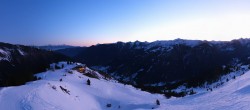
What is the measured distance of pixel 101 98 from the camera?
2904 inches

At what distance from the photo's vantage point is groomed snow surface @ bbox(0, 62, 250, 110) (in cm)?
3556

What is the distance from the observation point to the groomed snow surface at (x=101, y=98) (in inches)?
1400

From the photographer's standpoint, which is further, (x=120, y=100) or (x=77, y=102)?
(x=120, y=100)

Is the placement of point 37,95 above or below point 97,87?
above

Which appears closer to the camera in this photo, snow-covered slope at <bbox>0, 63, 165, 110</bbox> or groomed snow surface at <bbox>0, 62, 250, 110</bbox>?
groomed snow surface at <bbox>0, 62, 250, 110</bbox>

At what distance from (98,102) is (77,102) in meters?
12.8

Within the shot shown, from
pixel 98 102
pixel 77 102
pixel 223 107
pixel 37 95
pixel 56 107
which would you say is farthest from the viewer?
pixel 98 102

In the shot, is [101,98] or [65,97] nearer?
[65,97]

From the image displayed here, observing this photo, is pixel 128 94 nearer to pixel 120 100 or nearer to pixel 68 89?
pixel 120 100

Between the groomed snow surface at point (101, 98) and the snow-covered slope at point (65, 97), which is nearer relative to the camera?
the groomed snow surface at point (101, 98)

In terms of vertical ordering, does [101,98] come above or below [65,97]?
below

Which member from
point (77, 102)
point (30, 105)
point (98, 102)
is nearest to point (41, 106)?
point (30, 105)

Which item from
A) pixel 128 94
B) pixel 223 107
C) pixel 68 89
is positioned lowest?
pixel 128 94

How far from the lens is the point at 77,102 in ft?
191
